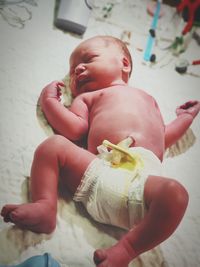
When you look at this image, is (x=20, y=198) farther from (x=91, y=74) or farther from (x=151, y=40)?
(x=151, y=40)

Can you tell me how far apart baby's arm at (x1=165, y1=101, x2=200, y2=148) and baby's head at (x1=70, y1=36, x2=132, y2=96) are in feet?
0.87

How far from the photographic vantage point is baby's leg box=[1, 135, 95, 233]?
0.80 metres

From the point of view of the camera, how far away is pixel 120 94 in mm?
1201

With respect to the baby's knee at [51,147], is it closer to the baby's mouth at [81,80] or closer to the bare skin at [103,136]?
the bare skin at [103,136]

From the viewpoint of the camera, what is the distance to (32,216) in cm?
80

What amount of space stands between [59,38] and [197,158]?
837 millimetres

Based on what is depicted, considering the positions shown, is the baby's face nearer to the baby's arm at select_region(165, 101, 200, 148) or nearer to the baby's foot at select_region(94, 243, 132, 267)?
the baby's arm at select_region(165, 101, 200, 148)

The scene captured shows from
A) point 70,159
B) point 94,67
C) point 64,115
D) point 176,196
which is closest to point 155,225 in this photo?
point 176,196

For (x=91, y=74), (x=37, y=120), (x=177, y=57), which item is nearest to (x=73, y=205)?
(x=37, y=120)

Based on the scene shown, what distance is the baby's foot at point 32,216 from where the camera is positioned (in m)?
0.79

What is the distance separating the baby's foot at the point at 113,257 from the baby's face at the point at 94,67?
0.68 metres

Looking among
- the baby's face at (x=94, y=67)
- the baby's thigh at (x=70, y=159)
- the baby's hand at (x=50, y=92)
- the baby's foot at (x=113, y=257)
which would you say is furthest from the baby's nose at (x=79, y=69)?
the baby's foot at (x=113, y=257)

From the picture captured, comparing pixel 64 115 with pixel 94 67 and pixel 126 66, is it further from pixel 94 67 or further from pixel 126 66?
pixel 126 66

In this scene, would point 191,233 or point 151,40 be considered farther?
point 151,40
